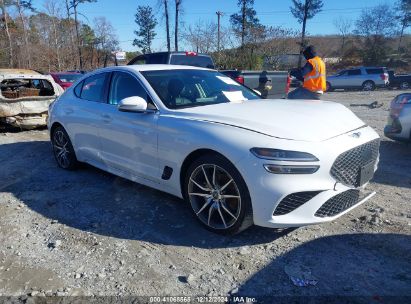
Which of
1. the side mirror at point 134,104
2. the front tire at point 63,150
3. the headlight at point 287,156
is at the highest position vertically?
the side mirror at point 134,104

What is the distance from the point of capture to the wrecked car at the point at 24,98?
331 inches

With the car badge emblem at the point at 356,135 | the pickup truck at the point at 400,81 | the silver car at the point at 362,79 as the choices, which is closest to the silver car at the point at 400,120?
the car badge emblem at the point at 356,135

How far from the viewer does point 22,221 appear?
3.97 meters

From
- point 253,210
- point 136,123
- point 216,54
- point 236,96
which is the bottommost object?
point 253,210

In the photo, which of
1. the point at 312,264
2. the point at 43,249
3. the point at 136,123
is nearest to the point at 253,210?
the point at 312,264

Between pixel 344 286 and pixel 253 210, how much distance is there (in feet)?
2.93

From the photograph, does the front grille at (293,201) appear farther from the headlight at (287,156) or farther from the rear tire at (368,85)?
the rear tire at (368,85)

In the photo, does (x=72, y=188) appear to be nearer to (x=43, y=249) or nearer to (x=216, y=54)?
(x=43, y=249)

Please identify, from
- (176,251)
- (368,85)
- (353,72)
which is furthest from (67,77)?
(368,85)

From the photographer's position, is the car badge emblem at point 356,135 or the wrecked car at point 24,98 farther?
the wrecked car at point 24,98

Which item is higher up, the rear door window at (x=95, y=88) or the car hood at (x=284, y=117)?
the rear door window at (x=95, y=88)

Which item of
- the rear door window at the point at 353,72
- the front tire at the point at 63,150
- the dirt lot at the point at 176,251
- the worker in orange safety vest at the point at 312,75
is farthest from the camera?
the rear door window at the point at 353,72

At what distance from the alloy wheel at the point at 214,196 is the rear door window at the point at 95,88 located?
197 centimetres

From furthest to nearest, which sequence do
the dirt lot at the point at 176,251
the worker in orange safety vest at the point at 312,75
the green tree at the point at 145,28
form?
1. the green tree at the point at 145,28
2. the worker in orange safety vest at the point at 312,75
3. the dirt lot at the point at 176,251
